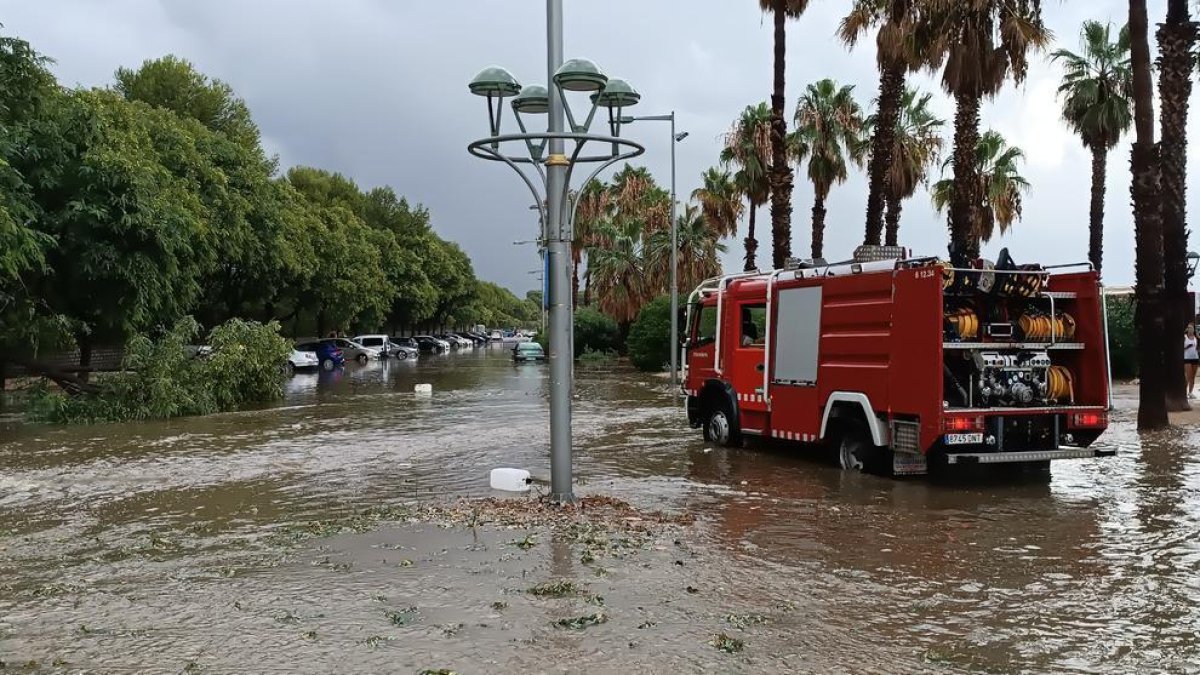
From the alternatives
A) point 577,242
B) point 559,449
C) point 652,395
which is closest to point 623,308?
point 577,242

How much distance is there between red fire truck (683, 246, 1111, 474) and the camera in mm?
10484

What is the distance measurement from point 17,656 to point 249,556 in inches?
103

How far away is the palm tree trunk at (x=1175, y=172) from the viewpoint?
16.2 metres

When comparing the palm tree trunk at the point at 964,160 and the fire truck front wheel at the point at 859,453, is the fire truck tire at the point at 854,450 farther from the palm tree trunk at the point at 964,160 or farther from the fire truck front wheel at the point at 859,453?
the palm tree trunk at the point at 964,160

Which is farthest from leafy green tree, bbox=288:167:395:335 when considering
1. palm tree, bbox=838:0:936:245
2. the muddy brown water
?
the muddy brown water

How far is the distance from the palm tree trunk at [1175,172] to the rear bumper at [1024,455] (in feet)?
24.3

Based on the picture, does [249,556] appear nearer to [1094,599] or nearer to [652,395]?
[1094,599]

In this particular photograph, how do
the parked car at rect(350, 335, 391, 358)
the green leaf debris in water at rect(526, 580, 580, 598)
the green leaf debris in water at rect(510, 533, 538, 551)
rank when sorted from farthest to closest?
the parked car at rect(350, 335, 391, 358), the green leaf debris in water at rect(510, 533, 538, 551), the green leaf debris in water at rect(526, 580, 580, 598)

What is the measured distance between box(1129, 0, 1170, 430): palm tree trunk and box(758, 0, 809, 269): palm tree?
10669 mm

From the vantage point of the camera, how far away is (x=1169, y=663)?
507cm

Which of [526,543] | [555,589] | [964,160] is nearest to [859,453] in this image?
[526,543]

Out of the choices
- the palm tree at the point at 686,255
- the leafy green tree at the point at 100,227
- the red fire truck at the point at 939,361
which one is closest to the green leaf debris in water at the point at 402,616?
the red fire truck at the point at 939,361

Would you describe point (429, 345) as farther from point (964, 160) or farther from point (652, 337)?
point (964, 160)

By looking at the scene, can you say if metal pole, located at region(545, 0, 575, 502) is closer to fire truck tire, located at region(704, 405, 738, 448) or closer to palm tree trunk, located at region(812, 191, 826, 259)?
fire truck tire, located at region(704, 405, 738, 448)
